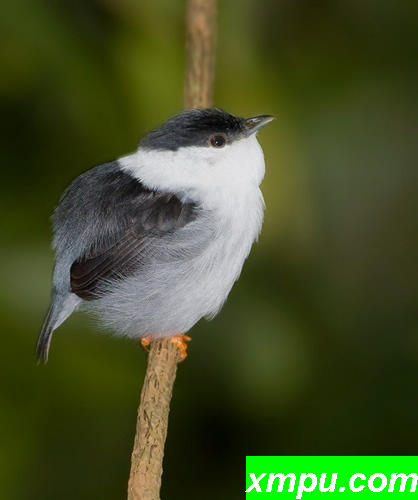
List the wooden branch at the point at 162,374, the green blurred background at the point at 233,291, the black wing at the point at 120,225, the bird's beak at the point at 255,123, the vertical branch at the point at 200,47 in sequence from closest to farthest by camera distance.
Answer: the wooden branch at the point at 162,374, the black wing at the point at 120,225, the bird's beak at the point at 255,123, the vertical branch at the point at 200,47, the green blurred background at the point at 233,291

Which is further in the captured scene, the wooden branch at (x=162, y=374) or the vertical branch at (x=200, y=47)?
the vertical branch at (x=200, y=47)

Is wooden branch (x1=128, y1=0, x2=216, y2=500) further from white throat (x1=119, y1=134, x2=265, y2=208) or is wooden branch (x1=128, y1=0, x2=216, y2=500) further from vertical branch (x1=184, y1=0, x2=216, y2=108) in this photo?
white throat (x1=119, y1=134, x2=265, y2=208)

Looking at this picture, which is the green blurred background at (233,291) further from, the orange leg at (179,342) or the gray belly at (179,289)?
the gray belly at (179,289)

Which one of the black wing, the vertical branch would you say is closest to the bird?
the black wing

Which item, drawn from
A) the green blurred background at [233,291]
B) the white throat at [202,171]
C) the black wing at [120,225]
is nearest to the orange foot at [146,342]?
the green blurred background at [233,291]

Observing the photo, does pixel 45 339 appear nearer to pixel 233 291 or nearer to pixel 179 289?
pixel 179 289

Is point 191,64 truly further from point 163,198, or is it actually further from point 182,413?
A: point 182,413
